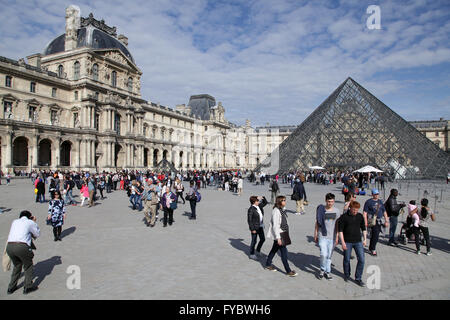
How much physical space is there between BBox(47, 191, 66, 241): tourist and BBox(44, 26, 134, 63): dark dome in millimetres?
38240

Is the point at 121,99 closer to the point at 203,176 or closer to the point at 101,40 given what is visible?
the point at 101,40

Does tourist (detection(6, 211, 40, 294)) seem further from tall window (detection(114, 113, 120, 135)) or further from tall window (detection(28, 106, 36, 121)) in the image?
tall window (detection(114, 113, 120, 135))

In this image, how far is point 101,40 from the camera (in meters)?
41.9

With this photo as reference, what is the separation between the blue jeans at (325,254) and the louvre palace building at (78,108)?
31.3 meters

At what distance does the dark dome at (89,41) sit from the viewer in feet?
134

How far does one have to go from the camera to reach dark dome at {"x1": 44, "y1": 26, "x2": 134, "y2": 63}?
40716 millimetres

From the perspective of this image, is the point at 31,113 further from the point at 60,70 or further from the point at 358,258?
the point at 358,258

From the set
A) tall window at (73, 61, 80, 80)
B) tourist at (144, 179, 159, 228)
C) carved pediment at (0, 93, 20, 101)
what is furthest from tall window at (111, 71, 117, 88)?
tourist at (144, 179, 159, 228)

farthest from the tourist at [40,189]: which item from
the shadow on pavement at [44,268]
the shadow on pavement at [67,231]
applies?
the shadow on pavement at [44,268]

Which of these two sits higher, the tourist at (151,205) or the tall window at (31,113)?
the tall window at (31,113)

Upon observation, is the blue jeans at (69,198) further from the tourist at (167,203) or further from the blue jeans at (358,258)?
the blue jeans at (358,258)

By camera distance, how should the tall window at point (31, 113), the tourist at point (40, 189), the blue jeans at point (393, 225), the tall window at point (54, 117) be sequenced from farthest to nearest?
1. the tall window at point (54, 117)
2. the tall window at point (31, 113)
3. the tourist at point (40, 189)
4. the blue jeans at point (393, 225)

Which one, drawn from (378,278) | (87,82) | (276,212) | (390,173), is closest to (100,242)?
(276,212)

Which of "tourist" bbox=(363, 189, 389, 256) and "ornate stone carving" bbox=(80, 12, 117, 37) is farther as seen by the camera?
"ornate stone carving" bbox=(80, 12, 117, 37)
